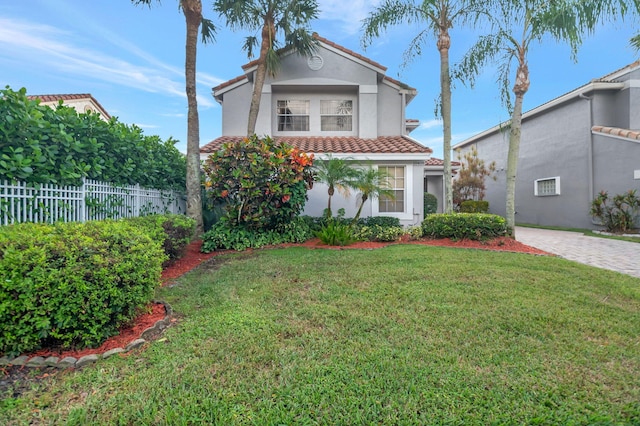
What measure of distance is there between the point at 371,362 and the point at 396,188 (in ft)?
30.5

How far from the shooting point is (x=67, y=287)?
2902mm

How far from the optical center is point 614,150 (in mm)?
13109

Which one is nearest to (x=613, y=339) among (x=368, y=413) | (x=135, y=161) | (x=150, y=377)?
(x=368, y=413)

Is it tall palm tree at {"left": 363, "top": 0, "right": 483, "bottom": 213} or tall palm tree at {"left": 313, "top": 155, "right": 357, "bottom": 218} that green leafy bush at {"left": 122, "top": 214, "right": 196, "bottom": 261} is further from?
tall palm tree at {"left": 363, "top": 0, "right": 483, "bottom": 213}

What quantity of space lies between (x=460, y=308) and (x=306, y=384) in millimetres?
2609

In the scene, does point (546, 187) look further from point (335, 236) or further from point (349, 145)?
point (335, 236)

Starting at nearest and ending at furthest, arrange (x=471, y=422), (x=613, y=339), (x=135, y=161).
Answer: (x=471, y=422), (x=613, y=339), (x=135, y=161)

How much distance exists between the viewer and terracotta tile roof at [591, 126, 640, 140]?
12103 mm

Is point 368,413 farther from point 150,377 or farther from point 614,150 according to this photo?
point 614,150

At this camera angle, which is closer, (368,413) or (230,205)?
(368,413)

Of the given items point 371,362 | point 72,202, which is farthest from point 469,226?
point 72,202

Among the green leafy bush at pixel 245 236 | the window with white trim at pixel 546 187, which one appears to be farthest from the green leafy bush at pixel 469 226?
the window with white trim at pixel 546 187

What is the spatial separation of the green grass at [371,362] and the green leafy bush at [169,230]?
160 cm

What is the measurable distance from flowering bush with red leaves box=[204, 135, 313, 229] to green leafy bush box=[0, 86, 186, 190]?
1.85 meters
